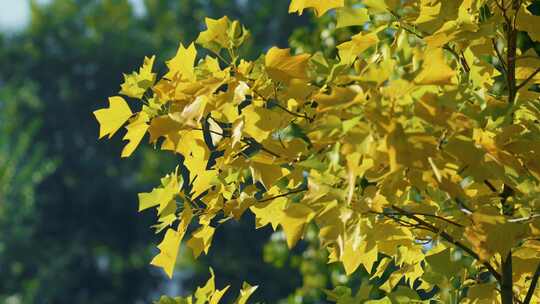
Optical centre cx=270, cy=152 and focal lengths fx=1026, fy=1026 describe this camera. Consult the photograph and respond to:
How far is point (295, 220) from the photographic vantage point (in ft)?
5.42

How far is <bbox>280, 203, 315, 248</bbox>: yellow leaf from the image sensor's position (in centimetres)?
164

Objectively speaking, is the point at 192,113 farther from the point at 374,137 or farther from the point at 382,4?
the point at 382,4

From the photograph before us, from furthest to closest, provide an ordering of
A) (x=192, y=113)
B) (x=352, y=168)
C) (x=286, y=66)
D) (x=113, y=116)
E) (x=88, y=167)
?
1. (x=88, y=167)
2. (x=113, y=116)
3. (x=286, y=66)
4. (x=192, y=113)
5. (x=352, y=168)

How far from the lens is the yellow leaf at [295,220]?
164cm

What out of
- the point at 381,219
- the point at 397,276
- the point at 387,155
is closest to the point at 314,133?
the point at 387,155

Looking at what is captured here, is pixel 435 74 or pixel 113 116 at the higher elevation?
pixel 435 74

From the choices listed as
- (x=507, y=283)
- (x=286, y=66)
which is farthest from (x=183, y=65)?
(x=507, y=283)

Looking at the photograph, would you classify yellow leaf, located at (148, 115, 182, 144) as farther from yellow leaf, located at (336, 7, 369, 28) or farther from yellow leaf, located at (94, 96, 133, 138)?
yellow leaf, located at (336, 7, 369, 28)

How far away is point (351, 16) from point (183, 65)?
1.13 feet

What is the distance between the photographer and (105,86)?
2392cm

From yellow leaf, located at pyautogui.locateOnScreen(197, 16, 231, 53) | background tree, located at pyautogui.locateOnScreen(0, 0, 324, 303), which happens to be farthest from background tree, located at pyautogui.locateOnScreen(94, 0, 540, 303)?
background tree, located at pyautogui.locateOnScreen(0, 0, 324, 303)

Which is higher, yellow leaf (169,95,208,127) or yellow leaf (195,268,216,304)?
yellow leaf (169,95,208,127)

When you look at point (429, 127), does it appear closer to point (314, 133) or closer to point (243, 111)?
point (314, 133)

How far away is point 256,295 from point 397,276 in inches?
718
